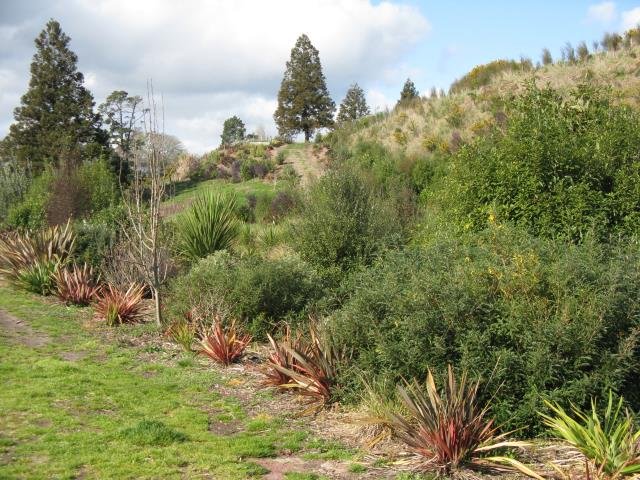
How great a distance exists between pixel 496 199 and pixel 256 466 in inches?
260

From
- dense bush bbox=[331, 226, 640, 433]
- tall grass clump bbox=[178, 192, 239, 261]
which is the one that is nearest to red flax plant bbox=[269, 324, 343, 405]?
dense bush bbox=[331, 226, 640, 433]

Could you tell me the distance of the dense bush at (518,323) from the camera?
6.08 m

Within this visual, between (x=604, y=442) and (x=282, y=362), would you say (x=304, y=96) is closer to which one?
(x=282, y=362)

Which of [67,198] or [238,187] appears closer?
[67,198]

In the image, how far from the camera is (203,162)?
47.2 meters

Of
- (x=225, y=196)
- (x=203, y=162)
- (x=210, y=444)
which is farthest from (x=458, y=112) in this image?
(x=210, y=444)

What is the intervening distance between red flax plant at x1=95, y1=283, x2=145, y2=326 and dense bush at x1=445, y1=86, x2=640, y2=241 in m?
6.36

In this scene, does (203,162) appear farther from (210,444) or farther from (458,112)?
(210,444)

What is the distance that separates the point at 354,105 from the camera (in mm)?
55281

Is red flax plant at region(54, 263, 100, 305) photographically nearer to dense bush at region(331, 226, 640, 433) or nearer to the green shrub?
the green shrub

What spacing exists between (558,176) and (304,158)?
3261cm

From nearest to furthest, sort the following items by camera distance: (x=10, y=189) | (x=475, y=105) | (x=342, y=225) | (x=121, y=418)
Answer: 1. (x=121, y=418)
2. (x=342, y=225)
3. (x=10, y=189)
4. (x=475, y=105)

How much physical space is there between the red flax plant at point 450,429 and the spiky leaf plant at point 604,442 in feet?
1.43

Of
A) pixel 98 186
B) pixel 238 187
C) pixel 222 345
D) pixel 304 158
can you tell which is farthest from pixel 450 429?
pixel 304 158
